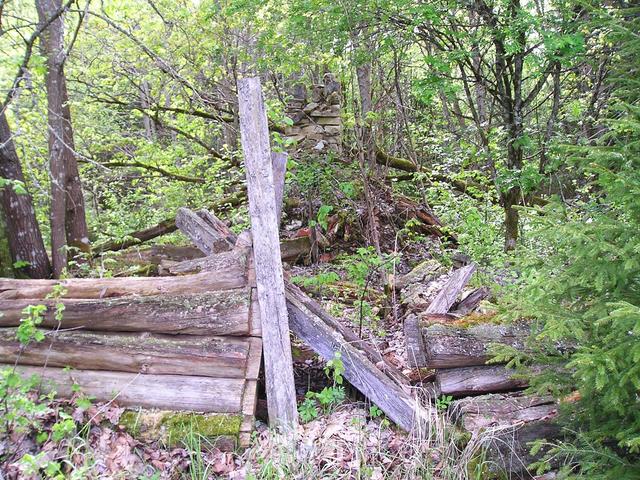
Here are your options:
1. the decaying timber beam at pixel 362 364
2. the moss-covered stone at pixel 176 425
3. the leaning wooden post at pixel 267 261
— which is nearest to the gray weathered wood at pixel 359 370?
the decaying timber beam at pixel 362 364

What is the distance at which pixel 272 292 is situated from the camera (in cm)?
386

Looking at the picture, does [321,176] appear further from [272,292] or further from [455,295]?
[272,292]

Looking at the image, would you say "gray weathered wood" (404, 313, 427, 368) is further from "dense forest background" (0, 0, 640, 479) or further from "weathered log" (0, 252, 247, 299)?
"weathered log" (0, 252, 247, 299)

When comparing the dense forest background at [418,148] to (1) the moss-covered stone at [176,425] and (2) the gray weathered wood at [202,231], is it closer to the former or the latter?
(2) the gray weathered wood at [202,231]

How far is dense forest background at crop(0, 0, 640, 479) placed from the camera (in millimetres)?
2617

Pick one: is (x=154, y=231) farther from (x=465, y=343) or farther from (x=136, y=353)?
(x=465, y=343)

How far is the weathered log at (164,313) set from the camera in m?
3.93

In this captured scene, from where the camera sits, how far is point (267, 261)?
388 cm

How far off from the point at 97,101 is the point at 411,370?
7501mm

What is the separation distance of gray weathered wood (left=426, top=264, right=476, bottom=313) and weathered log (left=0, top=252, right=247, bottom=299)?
2.04m

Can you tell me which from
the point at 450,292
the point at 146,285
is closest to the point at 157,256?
the point at 146,285

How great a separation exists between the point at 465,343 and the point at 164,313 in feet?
8.28

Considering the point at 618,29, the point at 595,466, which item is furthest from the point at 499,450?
the point at 618,29

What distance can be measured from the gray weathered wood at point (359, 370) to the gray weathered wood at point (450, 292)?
3.87 feet
